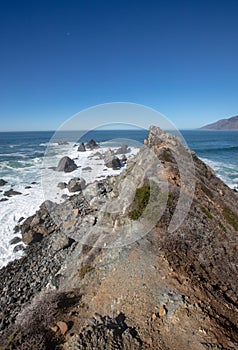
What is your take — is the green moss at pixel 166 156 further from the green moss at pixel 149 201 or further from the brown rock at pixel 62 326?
the brown rock at pixel 62 326

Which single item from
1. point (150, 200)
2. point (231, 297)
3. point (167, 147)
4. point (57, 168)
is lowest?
point (57, 168)

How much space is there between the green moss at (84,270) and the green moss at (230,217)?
713 cm

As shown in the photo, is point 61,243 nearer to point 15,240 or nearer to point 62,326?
point 15,240

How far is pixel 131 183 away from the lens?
13.2m

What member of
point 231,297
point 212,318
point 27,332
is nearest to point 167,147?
point 231,297

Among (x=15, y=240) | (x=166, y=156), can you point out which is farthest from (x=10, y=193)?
(x=166, y=156)

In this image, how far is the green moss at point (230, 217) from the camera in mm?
11572

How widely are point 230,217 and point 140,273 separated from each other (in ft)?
22.2

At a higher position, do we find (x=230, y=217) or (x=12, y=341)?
(x=230, y=217)

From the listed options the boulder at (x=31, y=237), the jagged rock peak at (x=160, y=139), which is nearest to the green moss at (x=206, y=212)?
the jagged rock peak at (x=160, y=139)

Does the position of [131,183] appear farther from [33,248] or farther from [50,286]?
[33,248]

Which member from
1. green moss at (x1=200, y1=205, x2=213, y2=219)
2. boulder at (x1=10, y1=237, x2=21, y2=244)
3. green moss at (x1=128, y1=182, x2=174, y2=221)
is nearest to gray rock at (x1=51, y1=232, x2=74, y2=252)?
boulder at (x1=10, y1=237, x2=21, y2=244)

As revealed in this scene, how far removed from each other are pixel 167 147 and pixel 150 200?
653 centimetres

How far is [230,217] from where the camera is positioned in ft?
39.5
